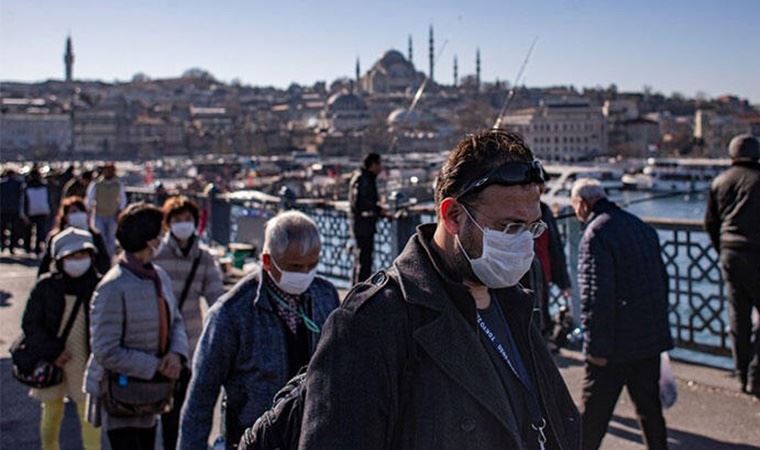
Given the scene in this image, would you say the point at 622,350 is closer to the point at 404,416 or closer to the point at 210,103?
the point at 404,416

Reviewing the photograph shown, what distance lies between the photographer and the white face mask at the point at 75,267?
3400 mm

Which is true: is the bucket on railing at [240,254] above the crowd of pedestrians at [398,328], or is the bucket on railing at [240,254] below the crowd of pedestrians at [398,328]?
below

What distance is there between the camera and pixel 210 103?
153250 mm

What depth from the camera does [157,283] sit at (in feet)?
10.3

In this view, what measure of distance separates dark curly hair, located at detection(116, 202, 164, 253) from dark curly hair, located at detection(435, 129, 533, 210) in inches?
72.0

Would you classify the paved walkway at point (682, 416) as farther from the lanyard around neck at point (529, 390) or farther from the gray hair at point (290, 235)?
the lanyard around neck at point (529, 390)

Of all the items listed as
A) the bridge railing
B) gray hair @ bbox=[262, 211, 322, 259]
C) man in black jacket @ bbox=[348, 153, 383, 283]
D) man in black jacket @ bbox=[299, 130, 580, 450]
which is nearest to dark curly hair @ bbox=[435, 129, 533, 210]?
man in black jacket @ bbox=[299, 130, 580, 450]

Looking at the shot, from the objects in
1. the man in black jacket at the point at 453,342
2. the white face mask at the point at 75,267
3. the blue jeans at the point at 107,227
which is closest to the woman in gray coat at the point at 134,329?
the white face mask at the point at 75,267

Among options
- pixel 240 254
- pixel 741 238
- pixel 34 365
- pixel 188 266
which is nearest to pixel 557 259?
pixel 741 238

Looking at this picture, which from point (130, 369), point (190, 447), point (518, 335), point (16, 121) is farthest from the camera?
point (16, 121)

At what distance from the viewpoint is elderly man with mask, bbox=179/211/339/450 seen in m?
2.39

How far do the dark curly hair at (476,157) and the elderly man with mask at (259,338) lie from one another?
0.96 metres

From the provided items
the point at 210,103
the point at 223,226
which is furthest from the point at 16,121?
the point at 223,226

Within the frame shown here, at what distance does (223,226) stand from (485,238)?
335 inches
